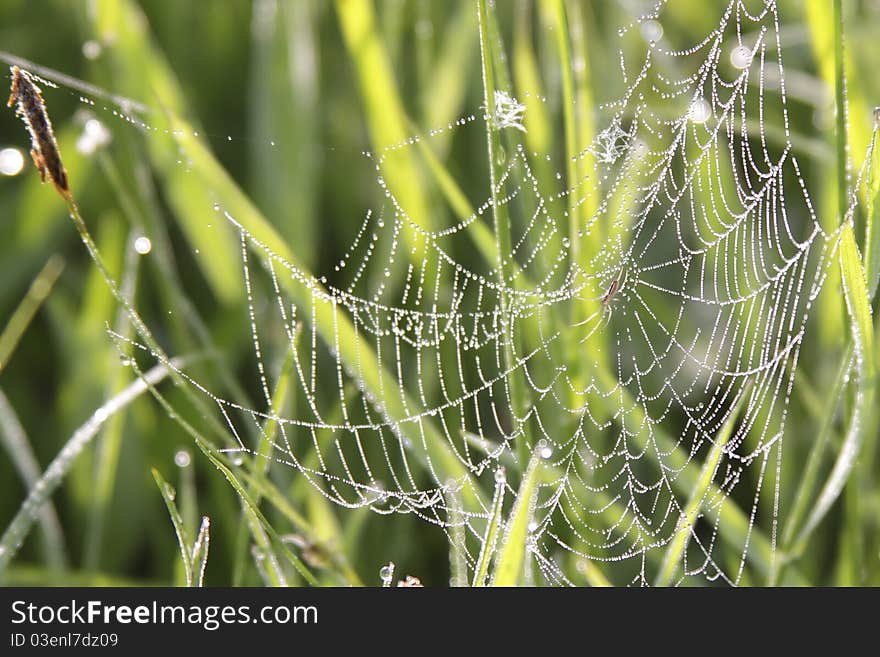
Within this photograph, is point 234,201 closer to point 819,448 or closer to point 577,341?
point 577,341

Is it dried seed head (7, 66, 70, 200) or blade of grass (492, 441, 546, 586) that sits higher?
dried seed head (7, 66, 70, 200)

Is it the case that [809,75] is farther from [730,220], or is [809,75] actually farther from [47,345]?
[47,345]

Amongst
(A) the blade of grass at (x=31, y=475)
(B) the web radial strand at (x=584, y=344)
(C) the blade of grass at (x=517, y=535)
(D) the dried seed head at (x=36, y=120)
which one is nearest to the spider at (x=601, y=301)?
(B) the web radial strand at (x=584, y=344)

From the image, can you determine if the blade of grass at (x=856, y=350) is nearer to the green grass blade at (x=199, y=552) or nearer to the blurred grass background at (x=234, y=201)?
the blurred grass background at (x=234, y=201)

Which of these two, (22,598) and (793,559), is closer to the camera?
(22,598)

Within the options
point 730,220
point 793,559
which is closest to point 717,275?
point 730,220

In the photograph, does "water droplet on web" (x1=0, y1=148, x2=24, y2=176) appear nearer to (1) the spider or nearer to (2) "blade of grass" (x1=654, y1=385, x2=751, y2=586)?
(1) the spider

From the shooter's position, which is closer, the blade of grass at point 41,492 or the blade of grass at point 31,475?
the blade of grass at point 41,492

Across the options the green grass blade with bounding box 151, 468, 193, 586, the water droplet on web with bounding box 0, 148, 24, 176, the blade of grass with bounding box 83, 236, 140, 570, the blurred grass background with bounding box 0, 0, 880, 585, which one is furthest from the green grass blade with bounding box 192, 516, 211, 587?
the water droplet on web with bounding box 0, 148, 24, 176
